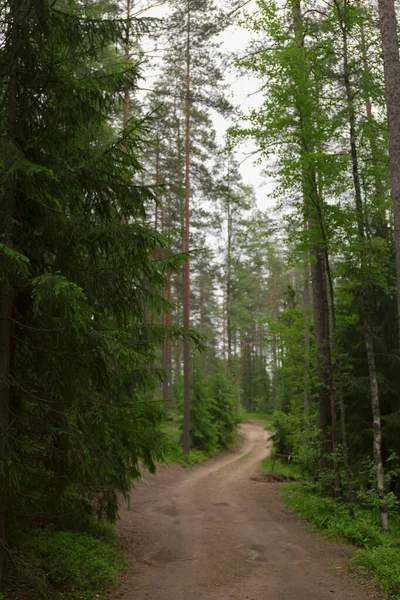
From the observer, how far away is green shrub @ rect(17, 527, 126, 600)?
5.77m

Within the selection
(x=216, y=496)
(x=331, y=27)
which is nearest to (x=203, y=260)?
(x=216, y=496)

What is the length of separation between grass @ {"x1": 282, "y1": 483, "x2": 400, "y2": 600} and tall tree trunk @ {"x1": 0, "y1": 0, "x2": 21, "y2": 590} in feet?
16.9

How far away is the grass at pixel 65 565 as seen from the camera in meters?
5.70

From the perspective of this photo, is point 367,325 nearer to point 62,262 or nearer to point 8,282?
point 62,262

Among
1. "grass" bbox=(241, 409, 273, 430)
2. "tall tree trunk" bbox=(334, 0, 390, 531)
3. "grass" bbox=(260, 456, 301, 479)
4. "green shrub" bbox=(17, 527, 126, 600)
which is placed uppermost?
"tall tree trunk" bbox=(334, 0, 390, 531)

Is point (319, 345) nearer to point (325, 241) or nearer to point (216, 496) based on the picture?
point (325, 241)

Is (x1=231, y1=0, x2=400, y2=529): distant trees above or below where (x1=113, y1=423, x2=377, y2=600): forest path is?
above

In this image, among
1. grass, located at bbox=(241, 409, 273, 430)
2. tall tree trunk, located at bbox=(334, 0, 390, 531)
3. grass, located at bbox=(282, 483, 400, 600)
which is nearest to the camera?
grass, located at bbox=(282, 483, 400, 600)

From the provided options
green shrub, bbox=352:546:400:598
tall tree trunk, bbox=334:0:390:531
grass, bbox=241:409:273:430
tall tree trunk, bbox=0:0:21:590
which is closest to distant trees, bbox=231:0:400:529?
tall tree trunk, bbox=334:0:390:531

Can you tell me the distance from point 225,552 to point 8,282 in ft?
21.0

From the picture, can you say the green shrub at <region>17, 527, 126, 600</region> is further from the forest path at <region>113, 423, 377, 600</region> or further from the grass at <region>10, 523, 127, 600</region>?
the forest path at <region>113, 423, 377, 600</region>

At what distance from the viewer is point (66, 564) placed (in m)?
6.50

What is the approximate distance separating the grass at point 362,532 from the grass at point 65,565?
386 centimetres

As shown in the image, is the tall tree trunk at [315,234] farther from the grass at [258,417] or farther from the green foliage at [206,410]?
the grass at [258,417]
